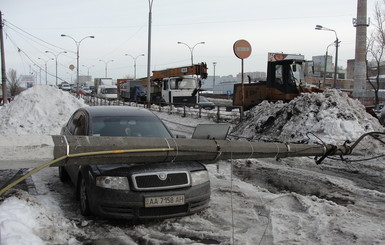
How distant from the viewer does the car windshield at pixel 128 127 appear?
6.10 m

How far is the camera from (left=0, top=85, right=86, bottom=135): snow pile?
14.7 metres

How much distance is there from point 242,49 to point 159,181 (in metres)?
10.6

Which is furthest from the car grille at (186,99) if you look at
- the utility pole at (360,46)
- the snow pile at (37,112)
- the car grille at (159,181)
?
the utility pole at (360,46)

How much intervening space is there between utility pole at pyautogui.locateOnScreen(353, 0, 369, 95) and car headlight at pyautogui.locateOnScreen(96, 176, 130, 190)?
50.8m

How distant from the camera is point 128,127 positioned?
628 cm

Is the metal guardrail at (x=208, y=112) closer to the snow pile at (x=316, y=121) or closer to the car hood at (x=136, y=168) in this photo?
the snow pile at (x=316, y=121)

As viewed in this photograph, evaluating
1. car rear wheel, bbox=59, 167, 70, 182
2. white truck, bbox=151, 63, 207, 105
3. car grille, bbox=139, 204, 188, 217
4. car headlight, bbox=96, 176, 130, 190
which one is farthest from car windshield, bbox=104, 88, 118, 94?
car grille, bbox=139, 204, 188, 217

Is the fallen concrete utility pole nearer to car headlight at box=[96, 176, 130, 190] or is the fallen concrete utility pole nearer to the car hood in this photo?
the car hood

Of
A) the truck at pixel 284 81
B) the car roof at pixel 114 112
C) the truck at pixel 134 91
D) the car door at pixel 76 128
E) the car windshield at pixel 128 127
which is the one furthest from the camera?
the truck at pixel 134 91

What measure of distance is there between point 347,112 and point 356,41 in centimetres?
4443

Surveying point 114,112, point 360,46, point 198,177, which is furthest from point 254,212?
point 360,46

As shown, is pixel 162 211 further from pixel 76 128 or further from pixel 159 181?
pixel 76 128

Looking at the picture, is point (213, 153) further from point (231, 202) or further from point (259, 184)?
point (259, 184)

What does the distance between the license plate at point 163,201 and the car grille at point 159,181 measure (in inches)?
5.1
